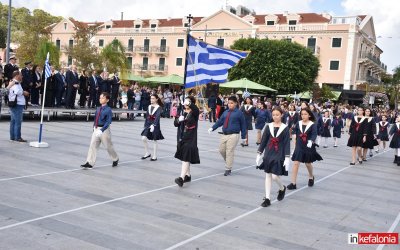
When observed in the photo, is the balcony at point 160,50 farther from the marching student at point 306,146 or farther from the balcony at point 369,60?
the marching student at point 306,146

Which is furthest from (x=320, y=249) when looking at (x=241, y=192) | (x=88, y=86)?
(x=88, y=86)

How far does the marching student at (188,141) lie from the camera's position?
9.38 m

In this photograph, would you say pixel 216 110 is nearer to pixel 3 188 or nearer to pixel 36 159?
pixel 36 159

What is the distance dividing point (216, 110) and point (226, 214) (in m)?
21.3

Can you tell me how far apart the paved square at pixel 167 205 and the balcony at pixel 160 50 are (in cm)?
5394

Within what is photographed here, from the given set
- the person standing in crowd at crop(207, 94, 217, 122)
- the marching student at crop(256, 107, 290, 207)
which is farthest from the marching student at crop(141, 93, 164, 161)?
the person standing in crowd at crop(207, 94, 217, 122)

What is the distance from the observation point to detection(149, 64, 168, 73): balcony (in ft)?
220

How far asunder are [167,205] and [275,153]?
86.3 inches

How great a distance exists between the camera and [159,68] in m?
67.7

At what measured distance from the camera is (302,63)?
5162 cm

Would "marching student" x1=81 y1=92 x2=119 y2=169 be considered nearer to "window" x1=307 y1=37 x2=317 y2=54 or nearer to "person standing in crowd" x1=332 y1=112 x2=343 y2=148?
"person standing in crowd" x1=332 y1=112 x2=343 y2=148

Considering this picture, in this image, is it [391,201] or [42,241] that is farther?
[391,201]

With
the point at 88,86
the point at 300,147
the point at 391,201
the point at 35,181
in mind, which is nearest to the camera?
the point at 35,181

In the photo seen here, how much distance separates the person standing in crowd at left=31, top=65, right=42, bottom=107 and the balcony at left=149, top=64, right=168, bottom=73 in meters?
47.7
